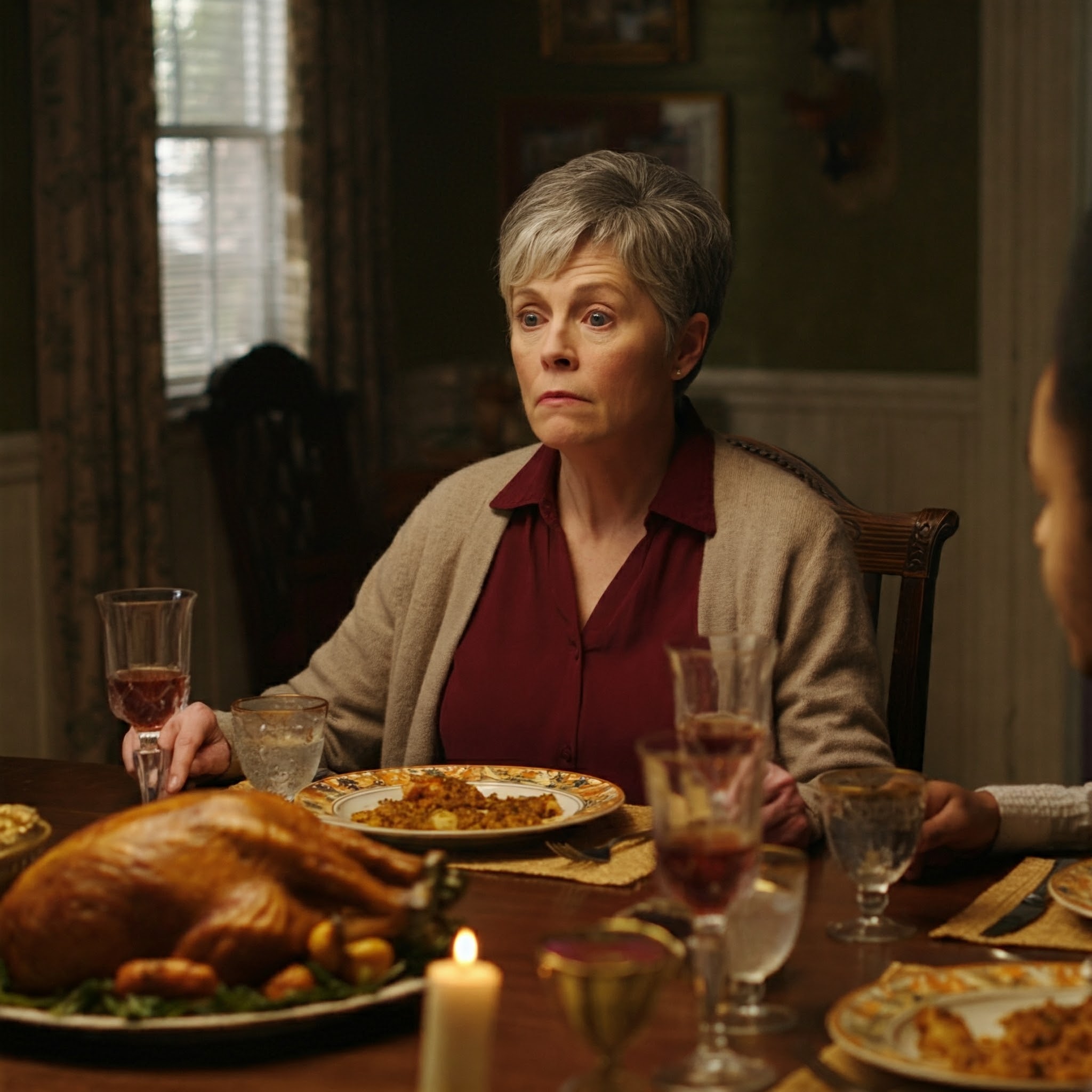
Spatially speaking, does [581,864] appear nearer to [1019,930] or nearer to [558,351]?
[1019,930]

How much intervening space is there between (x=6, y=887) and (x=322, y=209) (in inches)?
143

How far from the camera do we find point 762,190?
4.96 m

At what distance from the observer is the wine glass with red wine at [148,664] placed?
1628mm

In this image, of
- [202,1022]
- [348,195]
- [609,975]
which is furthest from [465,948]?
[348,195]

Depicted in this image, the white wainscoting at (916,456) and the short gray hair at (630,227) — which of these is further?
the white wainscoting at (916,456)

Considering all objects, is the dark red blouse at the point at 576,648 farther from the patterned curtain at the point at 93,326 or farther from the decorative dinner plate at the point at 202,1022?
the patterned curtain at the point at 93,326

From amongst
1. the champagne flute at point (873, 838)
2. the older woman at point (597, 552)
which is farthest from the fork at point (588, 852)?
the older woman at point (597, 552)

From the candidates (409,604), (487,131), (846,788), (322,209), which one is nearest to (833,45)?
(487,131)

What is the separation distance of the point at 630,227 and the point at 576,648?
523 mm

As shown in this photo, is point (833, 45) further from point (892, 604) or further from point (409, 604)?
point (409, 604)

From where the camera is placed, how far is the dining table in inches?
43.9

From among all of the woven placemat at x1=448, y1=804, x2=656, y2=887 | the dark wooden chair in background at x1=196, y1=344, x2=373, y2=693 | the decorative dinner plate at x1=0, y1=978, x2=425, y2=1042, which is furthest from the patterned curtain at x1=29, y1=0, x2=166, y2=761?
the decorative dinner plate at x1=0, y1=978, x2=425, y2=1042

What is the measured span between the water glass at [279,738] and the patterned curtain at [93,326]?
2334mm

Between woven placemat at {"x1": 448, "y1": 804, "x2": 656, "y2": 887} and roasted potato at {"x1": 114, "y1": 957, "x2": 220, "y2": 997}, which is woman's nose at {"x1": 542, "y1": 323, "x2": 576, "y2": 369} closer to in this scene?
woven placemat at {"x1": 448, "y1": 804, "x2": 656, "y2": 887}
